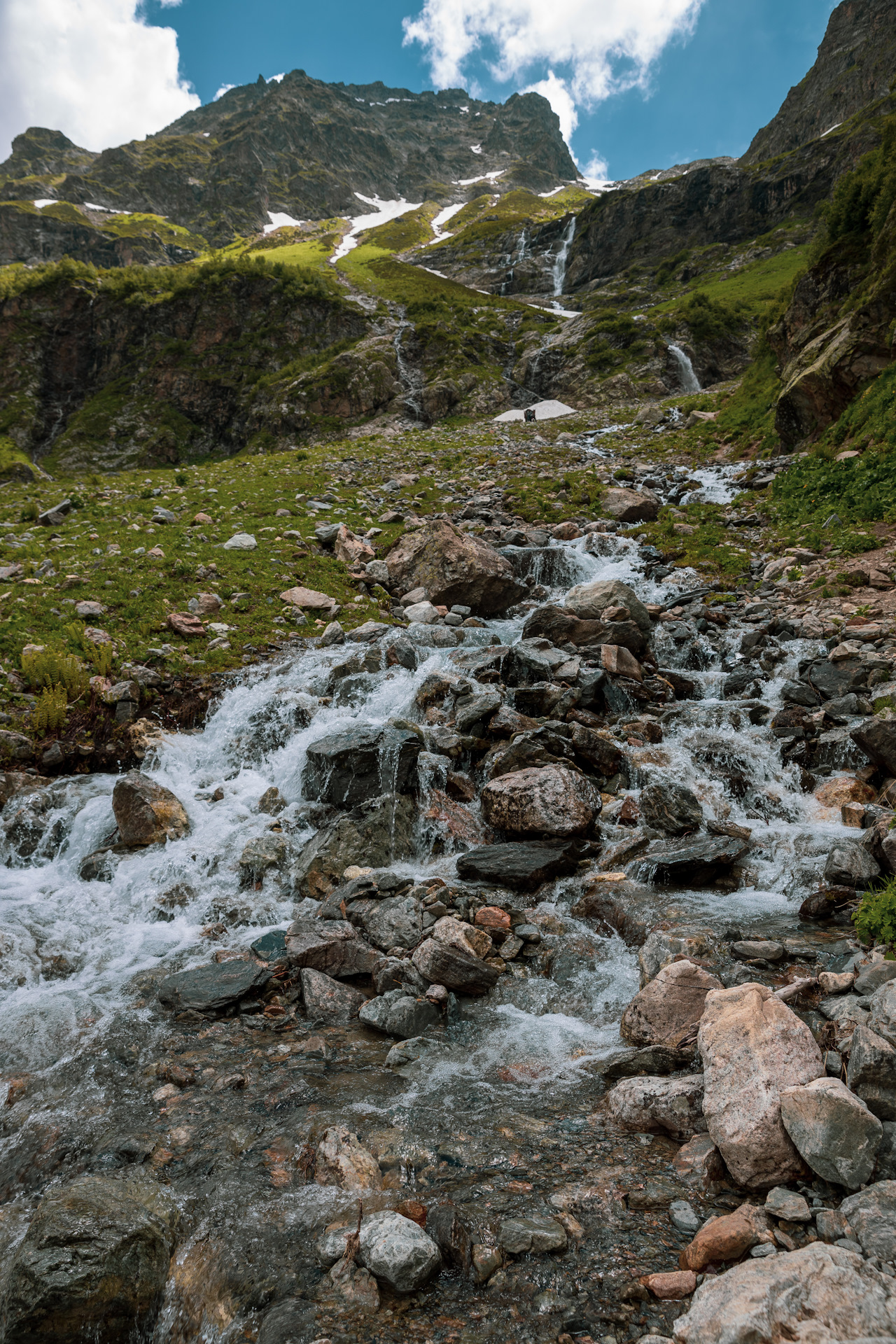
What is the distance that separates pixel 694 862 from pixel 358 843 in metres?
5.01

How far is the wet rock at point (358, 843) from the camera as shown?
938 centimetres

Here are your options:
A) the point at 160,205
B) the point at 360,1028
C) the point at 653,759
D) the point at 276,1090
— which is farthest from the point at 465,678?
the point at 160,205

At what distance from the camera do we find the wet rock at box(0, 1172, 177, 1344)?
345 centimetres

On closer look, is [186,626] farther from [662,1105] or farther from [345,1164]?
[662,1105]

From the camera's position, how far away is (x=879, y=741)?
8.99 meters

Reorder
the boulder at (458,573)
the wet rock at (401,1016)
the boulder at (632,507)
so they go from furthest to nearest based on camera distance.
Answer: the boulder at (632,507)
the boulder at (458,573)
the wet rock at (401,1016)

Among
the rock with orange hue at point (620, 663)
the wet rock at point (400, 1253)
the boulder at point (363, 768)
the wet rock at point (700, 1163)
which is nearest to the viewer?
the wet rock at point (400, 1253)

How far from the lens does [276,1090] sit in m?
5.59

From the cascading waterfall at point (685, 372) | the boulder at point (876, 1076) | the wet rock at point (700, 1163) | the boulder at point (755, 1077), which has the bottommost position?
the wet rock at point (700, 1163)

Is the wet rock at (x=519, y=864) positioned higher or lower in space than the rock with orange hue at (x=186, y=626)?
lower

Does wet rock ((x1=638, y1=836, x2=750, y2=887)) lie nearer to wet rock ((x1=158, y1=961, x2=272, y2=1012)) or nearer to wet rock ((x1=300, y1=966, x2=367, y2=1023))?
wet rock ((x1=300, y1=966, x2=367, y2=1023))

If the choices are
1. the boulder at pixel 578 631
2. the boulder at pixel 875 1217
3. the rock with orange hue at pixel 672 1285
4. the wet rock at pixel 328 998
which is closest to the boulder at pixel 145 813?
the wet rock at pixel 328 998

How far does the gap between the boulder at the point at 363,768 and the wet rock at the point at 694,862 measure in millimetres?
4220

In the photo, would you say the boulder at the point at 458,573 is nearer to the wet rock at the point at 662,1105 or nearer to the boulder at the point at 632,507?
the boulder at the point at 632,507
